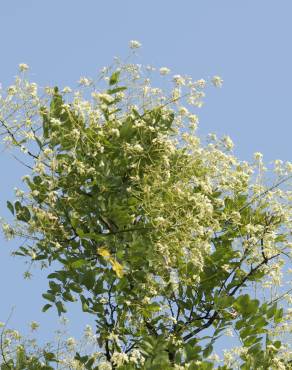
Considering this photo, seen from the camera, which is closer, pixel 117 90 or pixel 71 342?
pixel 117 90

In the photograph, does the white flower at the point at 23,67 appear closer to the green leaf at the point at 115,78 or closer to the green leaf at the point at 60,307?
the green leaf at the point at 115,78

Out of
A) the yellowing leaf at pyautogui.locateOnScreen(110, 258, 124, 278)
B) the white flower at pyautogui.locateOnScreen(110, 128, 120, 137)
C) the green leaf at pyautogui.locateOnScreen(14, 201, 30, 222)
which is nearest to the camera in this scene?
the yellowing leaf at pyautogui.locateOnScreen(110, 258, 124, 278)

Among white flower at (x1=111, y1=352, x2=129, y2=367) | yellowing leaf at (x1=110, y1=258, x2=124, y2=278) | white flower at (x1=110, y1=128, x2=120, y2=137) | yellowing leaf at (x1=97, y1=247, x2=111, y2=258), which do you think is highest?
white flower at (x1=110, y1=128, x2=120, y2=137)

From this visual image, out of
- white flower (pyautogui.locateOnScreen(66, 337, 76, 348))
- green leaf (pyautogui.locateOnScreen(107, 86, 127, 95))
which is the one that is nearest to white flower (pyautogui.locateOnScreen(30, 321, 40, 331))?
white flower (pyautogui.locateOnScreen(66, 337, 76, 348))

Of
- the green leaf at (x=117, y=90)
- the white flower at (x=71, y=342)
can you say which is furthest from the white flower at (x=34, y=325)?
the green leaf at (x=117, y=90)

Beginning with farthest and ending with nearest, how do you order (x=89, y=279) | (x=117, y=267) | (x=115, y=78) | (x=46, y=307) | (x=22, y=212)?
(x=115, y=78) → (x=22, y=212) → (x=46, y=307) → (x=89, y=279) → (x=117, y=267)

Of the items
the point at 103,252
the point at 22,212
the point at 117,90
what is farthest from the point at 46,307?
the point at 117,90

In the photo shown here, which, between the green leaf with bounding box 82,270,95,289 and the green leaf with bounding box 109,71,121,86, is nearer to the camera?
the green leaf with bounding box 82,270,95,289

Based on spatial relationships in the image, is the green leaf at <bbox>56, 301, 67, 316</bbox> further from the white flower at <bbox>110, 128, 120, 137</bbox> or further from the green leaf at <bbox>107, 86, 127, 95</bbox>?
the green leaf at <bbox>107, 86, 127, 95</bbox>

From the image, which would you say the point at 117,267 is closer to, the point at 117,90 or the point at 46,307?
the point at 46,307

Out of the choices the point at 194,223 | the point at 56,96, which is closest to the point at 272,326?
the point at 194,223

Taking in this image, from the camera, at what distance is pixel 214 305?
20.8ft

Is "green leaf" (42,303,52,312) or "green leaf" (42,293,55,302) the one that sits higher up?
"green leaf" (42,293,55,302)

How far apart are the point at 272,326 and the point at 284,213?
999 mm
